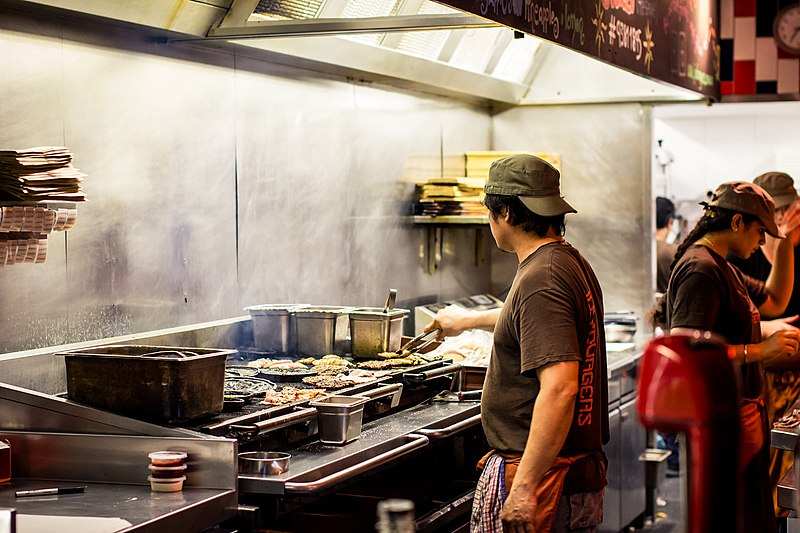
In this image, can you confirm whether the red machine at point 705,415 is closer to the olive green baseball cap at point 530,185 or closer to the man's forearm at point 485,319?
the olive green baseball cap at point 530,185

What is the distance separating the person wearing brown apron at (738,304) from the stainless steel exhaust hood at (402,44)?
954 mm

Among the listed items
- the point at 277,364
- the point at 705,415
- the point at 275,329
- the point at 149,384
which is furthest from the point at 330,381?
the point at 705,415

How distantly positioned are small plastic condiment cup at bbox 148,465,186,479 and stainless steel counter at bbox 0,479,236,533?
0.15 ft

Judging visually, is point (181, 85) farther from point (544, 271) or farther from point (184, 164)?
point (544, 271)

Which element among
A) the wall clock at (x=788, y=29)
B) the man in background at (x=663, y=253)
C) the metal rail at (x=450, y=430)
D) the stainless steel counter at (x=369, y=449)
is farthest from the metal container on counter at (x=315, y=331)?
the wall clock at (x=788, y=29)

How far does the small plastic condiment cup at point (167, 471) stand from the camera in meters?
3.07

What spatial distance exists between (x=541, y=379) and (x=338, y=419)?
72 centimetres

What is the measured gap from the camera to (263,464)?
322 centimetres

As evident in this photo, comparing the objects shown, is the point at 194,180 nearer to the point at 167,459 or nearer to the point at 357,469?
the point at 357,469

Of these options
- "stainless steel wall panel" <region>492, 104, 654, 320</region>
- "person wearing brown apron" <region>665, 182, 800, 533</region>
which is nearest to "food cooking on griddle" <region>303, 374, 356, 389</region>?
"person wearing brown apron" <region>665, 182, 800, 533</region>

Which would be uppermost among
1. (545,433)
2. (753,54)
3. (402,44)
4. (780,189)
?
(753,54)

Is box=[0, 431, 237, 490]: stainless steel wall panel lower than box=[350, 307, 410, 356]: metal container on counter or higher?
lower

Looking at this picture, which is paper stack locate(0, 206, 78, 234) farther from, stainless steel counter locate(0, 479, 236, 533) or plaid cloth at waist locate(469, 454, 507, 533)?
plaid cloth at waist locate(469, 454, 507, 533)

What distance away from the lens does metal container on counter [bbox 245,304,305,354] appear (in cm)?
474
